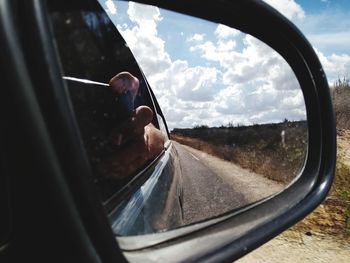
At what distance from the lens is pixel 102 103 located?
1106 mm

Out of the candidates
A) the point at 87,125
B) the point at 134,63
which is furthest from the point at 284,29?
the point at 87,125

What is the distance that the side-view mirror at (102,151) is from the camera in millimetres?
616

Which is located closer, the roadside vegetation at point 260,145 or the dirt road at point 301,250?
the roadside vegetation at point 260,145

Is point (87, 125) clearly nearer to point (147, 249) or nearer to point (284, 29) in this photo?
point (147, 249)

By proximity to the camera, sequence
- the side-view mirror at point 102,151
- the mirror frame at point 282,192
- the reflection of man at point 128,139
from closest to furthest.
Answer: the side-view mirror at point 102,151, the mirror frame at point 282,192, the reflection of man at point 128,139

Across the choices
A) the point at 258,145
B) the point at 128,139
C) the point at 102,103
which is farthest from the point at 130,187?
the point at 258,145

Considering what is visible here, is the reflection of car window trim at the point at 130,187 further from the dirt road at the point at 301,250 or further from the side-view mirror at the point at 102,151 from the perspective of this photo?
the dirt road at the point at 301,250

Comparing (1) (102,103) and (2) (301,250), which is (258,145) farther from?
(2) (301,250)

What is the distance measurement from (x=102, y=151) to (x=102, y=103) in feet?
0.62

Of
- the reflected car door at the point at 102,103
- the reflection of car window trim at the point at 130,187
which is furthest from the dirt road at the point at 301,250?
the reflected car door at the point at 102,103

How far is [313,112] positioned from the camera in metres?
1.88

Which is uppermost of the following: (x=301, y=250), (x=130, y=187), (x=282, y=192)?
(x=130, y=187)

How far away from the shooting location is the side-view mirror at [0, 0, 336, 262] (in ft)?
2.02

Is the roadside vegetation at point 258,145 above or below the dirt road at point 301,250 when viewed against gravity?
above
